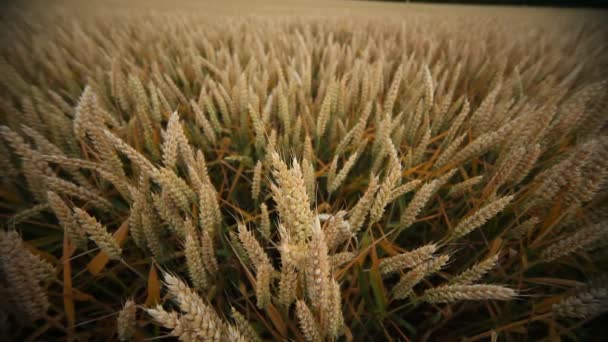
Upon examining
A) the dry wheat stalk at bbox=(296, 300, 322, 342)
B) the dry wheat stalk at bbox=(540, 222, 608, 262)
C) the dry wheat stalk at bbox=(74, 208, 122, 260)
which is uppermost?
the dry wheat stalk at bbox=(74, 208, 122, 260)

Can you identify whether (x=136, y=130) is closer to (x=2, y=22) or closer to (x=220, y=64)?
(x=220, y=64)

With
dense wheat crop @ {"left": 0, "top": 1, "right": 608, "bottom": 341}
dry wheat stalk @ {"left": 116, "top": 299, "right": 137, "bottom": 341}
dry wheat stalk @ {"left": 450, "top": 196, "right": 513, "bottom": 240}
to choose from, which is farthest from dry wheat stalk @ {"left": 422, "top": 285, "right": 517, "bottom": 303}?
dry wheat stalk @ {"left": 116, "top": 299, "right": 137, "bottom": 341}

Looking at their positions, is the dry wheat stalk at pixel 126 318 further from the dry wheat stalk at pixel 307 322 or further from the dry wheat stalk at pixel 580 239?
the dry wheat stalk at pixel 580 239

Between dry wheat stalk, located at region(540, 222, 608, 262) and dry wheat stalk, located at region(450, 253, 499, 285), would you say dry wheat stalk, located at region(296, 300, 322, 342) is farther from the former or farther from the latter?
dry wheat stalk, located at region(540, 222, 608, 262)

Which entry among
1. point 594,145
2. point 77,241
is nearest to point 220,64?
point 77,241

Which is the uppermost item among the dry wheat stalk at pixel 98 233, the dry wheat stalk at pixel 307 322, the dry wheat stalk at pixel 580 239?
the dry wheat stalk at pixel 98 233

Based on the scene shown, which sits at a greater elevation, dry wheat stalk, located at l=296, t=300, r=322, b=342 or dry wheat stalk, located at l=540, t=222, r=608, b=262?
dry wheat stalk, located at l=296, t=300, r=322, b=342

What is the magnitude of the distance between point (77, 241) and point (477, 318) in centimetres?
76

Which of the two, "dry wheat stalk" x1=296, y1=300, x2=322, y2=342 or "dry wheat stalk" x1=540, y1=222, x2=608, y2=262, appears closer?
"dry wheat stalk" x1=296, y1=300, x2=322, y2=342

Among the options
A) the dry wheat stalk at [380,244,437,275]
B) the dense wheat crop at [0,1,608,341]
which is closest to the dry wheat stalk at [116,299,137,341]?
the dense wheat crop at [0,1,608,341]

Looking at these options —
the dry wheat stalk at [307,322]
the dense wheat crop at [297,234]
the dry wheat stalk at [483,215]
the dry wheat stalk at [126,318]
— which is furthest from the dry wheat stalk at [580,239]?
the dry wheat stalk at [126,318]

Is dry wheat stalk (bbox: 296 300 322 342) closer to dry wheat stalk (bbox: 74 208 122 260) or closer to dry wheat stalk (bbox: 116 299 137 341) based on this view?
dry wheat stalk (bbox: 116 299 137 341)

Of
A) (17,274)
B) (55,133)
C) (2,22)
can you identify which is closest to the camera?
(17,274)

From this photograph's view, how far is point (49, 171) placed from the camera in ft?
1.64
